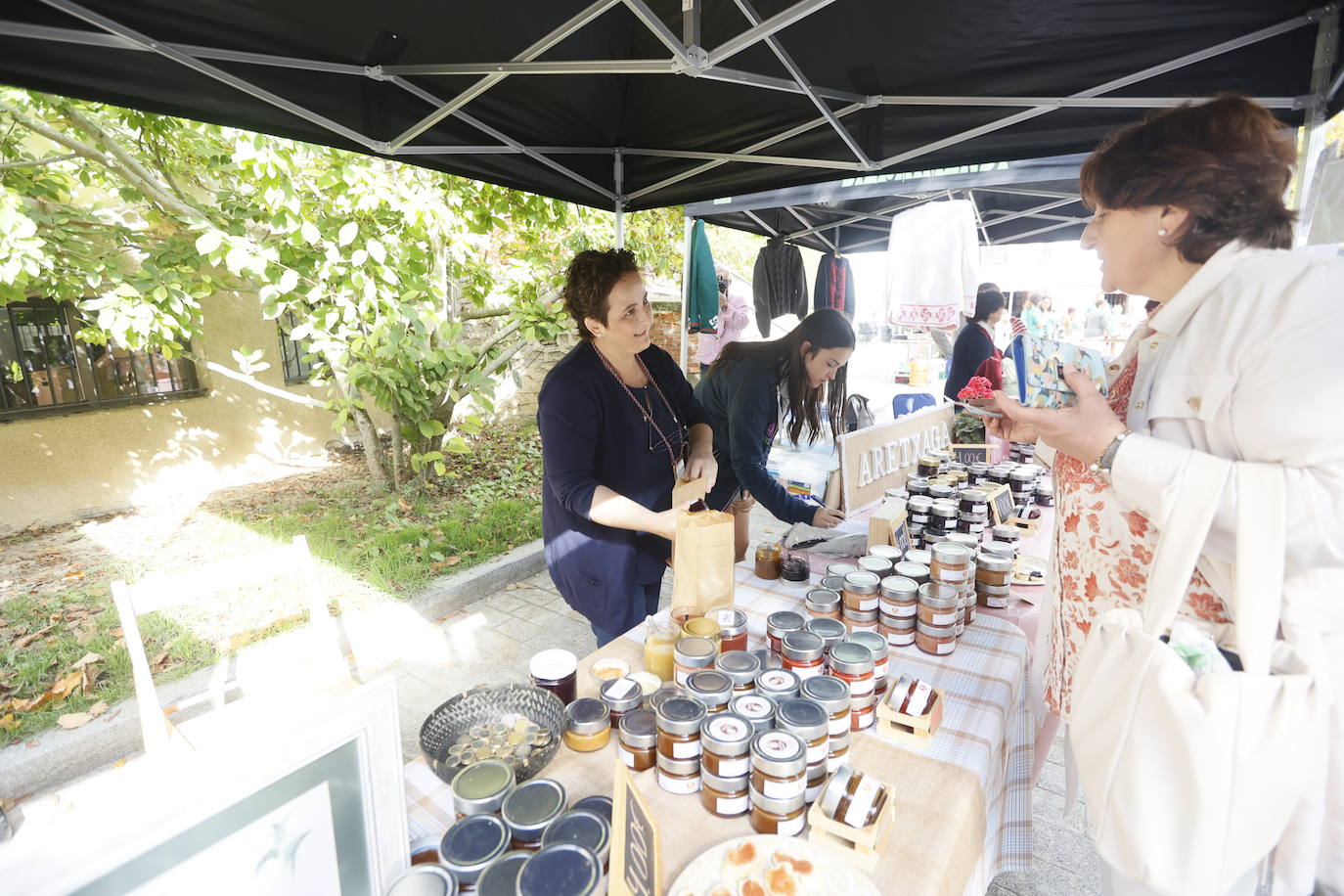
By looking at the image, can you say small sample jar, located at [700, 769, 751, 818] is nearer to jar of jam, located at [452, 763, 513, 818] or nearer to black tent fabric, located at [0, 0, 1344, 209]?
jar of jam, located at [452, 763, 513, 818]

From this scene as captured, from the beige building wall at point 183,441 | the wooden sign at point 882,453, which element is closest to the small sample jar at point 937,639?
the wooden sign at point 882,453

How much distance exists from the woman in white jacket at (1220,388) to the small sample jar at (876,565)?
0.54 meters

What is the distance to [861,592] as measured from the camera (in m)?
1.67

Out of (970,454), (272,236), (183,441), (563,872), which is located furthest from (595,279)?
(183,441)

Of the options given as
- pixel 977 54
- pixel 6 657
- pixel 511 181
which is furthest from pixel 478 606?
pixel 977 54

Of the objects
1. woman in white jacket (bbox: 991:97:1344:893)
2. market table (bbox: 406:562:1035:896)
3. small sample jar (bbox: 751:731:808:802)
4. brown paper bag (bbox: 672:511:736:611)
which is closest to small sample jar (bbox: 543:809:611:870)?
market table (bbox: 406:562:1035:896)

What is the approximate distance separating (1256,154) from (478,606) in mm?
4317

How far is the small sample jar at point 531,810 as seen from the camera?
38.1 inches

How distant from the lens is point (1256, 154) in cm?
106

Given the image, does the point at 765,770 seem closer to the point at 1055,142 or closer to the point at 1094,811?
the point at 1094,811

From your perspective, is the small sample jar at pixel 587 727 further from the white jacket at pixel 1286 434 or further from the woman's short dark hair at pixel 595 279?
the woman's short dark hair at pixel 595 279

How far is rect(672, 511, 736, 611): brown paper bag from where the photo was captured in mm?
1604

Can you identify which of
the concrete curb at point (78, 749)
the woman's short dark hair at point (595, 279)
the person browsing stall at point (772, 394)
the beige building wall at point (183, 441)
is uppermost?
the woman's short dark hair at point (595, 279)

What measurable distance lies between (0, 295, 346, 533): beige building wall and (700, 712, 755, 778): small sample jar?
686 centimetres
